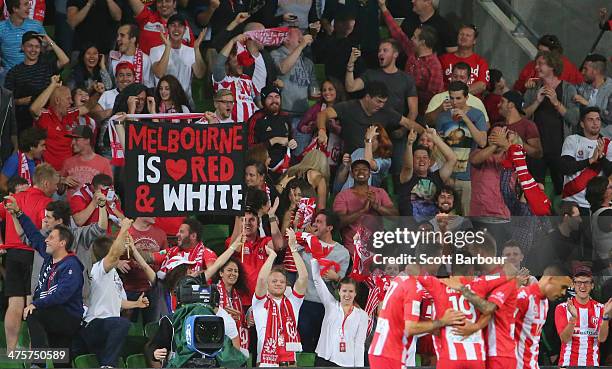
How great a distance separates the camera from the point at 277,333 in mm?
16391

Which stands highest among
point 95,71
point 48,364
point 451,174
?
point 95,71

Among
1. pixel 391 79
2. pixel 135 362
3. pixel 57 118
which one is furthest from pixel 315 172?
pixel 135 362

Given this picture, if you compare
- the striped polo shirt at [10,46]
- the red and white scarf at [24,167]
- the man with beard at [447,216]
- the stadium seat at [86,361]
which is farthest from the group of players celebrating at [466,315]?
the striped polo shirt at [10,46]

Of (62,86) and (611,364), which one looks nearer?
(611,364)

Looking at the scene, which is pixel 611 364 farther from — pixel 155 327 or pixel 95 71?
pixel 95 71

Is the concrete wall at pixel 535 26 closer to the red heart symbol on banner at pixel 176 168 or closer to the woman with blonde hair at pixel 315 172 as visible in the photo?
the woman with blonde hair at pixel 315 172

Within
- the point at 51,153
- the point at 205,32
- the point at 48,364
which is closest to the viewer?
the point at 48,364

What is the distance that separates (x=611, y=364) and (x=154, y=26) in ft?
19.5

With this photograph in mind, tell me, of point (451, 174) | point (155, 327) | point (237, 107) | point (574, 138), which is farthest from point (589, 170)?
point (155, 327)

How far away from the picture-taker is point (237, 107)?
18.3 m

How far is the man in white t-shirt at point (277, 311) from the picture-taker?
645 inches

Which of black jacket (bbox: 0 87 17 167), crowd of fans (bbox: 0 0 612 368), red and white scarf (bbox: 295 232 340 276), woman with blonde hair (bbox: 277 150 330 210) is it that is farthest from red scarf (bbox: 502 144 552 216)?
black jacket (bbox: 0 87 17 167)

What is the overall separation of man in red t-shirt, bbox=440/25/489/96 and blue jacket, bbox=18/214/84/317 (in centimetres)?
509

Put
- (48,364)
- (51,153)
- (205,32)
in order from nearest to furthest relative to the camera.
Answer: (48,364), (51,153), (205,32)
